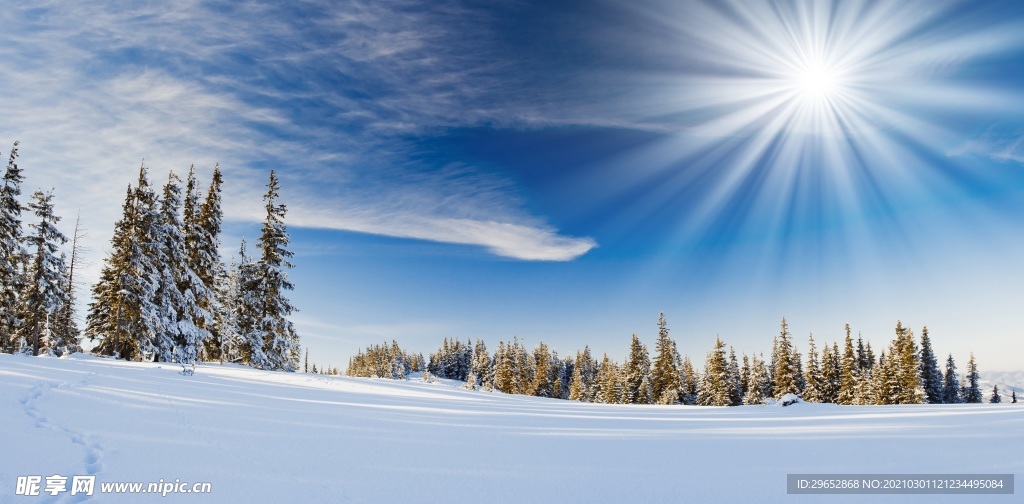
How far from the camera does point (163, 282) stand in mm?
30359

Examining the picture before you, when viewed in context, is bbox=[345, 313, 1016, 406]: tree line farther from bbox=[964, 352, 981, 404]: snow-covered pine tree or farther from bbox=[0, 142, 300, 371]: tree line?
bbox=[0, 142, 300, 371]: tree line

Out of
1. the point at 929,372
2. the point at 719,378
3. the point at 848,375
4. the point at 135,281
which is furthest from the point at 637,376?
the point at 135,281

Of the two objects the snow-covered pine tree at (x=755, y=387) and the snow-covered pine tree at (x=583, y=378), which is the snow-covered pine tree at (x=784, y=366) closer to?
the snow-covered pine tree at (x=755, y=387)

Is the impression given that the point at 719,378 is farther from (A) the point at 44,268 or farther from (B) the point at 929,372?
(A) the point at 44,268

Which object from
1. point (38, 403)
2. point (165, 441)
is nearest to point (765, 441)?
point (165, 441)

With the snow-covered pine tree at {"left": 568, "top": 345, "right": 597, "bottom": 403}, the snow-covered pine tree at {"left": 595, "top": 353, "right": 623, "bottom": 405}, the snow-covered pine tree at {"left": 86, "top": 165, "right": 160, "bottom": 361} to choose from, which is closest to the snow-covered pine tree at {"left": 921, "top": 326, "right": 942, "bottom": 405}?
the snow-covered pine tree at {"left": 595, "top": 353, "right": 623, "bottom": 405}

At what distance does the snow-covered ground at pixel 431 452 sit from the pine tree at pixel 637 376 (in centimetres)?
4422

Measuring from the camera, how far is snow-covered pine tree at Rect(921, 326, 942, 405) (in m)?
52.5

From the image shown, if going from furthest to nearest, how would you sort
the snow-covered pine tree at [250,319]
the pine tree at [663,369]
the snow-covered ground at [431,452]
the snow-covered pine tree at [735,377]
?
the snow-covered pine tree at [735,377]
the pine tree at [663,369]
the snow-covered pine tree at [250,319]
the snow-covered ground at [431,452]

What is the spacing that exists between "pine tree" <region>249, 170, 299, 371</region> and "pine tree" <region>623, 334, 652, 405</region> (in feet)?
123

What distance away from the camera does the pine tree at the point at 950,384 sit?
6097 centimetres

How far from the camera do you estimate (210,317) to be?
32875 millimetres

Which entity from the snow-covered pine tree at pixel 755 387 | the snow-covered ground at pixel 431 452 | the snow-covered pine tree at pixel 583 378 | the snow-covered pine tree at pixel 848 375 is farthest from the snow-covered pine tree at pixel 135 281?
the snow-covered pine tree at pixel 848 375

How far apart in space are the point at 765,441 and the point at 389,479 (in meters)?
6.41
